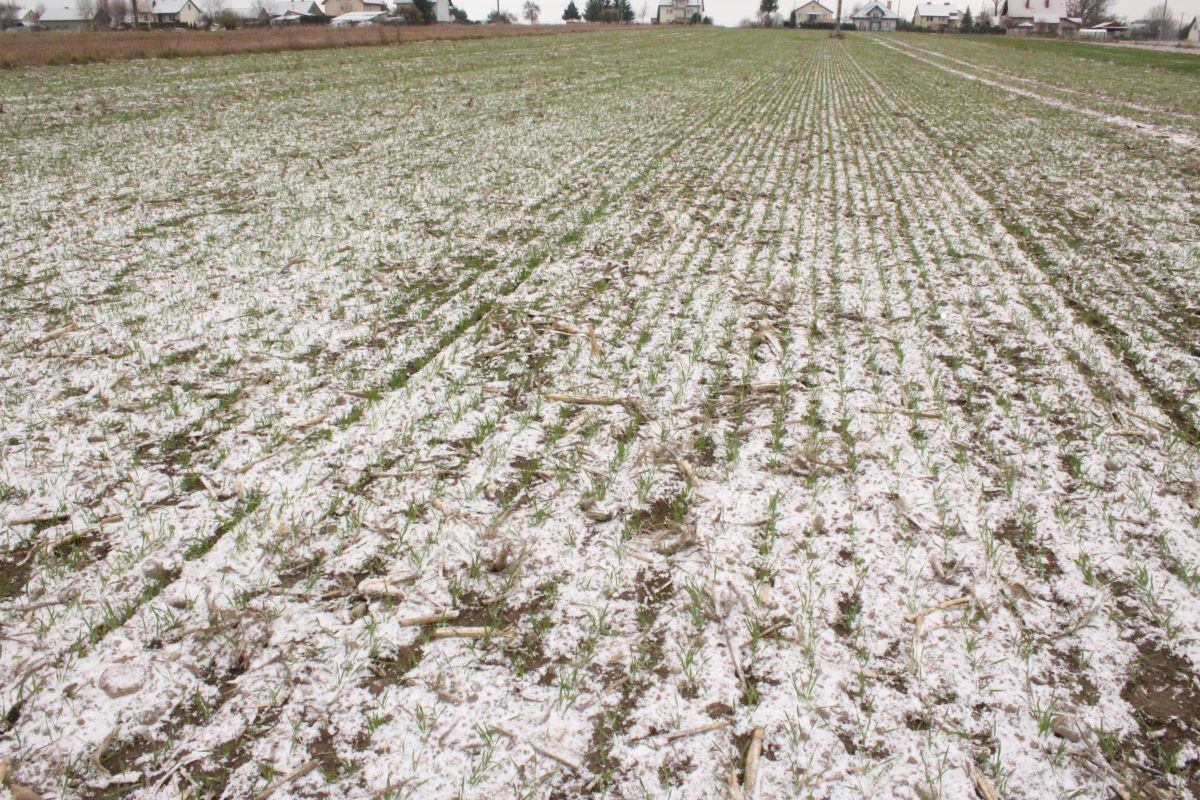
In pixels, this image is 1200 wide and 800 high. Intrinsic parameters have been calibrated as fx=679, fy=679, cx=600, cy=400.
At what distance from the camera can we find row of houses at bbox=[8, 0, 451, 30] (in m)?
87.2

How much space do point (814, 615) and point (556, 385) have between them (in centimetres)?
271

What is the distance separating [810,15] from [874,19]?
986 cm

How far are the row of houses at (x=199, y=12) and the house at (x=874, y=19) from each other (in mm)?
64319

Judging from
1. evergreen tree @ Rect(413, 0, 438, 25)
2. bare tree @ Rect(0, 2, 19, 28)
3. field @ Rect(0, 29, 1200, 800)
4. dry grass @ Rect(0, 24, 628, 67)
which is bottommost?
field @ Rect(0, 29, 1200, 800)

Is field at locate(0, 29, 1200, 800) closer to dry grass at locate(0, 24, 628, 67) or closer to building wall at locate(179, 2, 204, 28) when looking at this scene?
dry grass at locate(0, 24, 628, 67)

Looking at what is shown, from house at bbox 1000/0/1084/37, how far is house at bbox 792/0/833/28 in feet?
91.6

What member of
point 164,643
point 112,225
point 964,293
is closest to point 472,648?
point 164,643

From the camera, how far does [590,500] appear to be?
160 inches

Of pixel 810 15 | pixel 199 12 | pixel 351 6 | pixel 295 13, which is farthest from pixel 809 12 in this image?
pixel 199 12

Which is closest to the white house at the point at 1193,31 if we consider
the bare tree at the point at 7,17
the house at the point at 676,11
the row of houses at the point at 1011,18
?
the row of houses at the point at 1011,18

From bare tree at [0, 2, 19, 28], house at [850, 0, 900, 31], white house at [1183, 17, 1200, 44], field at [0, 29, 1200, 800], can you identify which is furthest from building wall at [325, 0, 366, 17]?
white house at [1183, 17, 1200, 44]

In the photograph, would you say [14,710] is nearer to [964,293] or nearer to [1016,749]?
[1016,749]

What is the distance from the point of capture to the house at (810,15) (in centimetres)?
10906

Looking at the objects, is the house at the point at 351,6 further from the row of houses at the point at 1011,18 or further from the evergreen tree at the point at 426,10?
the row of houses at the point at 1011,18
